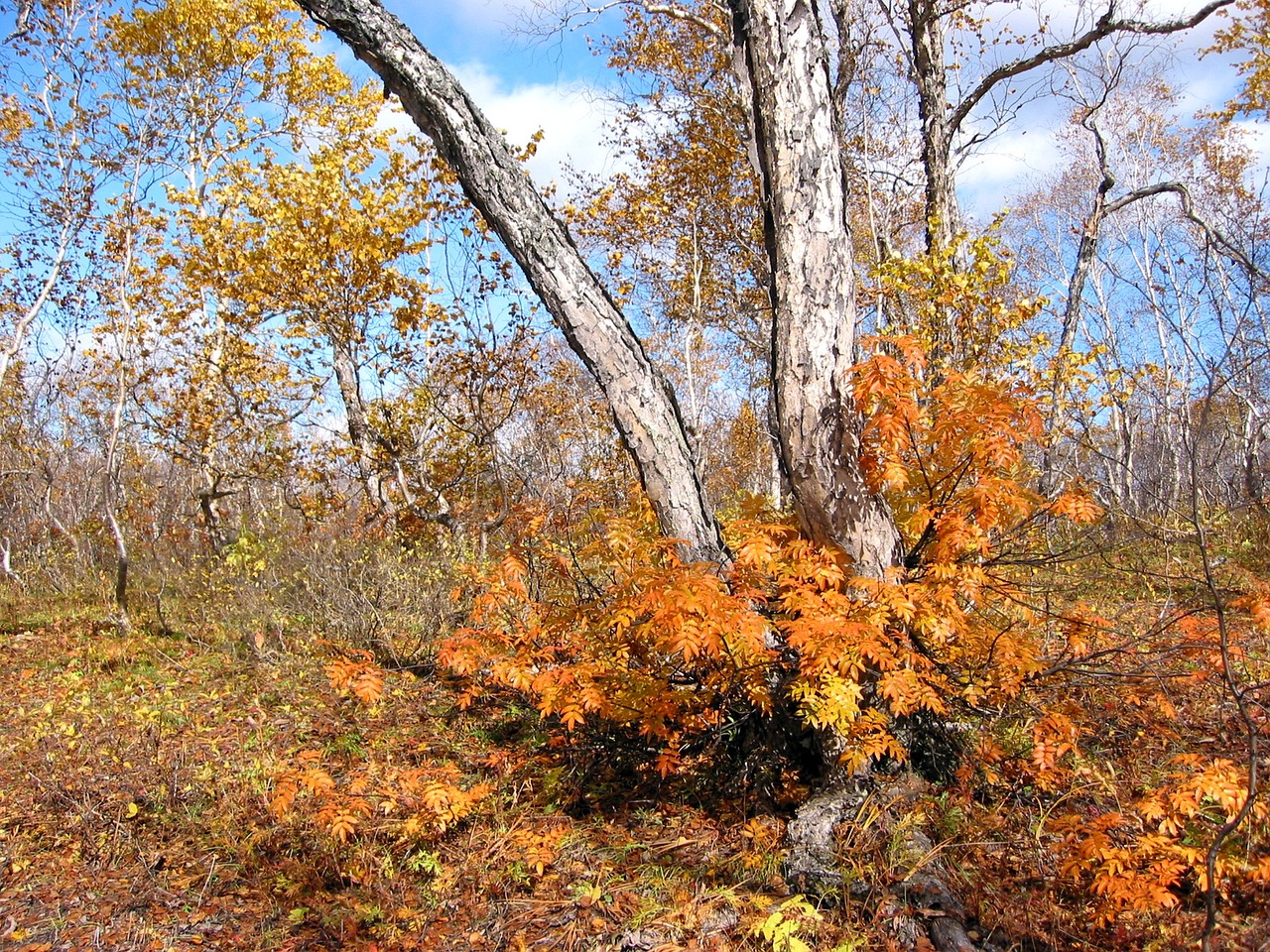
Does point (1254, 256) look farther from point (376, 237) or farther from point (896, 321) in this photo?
point (376, 237)

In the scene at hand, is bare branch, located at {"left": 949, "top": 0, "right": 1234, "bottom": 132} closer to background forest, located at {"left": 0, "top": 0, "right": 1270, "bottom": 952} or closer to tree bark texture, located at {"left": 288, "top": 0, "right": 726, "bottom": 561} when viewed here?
background forest, located at {"left": 0, "top": 0, "right": 1270, "bottom": 952}

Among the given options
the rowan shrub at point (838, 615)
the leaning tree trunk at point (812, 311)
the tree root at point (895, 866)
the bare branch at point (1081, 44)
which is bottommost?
the tree root at point (895, 866)

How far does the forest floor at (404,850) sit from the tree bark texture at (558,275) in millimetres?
1424

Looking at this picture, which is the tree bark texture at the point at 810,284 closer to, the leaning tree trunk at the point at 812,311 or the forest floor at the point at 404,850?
the leaning tree trunk at the point at 812,311

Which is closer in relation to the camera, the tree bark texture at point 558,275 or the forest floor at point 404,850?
the forest floor at point 404,850

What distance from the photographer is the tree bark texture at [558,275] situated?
3.53 m

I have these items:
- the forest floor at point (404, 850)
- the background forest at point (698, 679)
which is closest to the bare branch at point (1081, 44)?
the background forest at point (698, 679)

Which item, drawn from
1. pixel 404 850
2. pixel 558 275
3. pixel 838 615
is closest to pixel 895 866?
pixel 838 615

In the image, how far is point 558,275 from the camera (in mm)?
3594

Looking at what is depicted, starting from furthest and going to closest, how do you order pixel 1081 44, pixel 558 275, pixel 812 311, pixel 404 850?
pixel 1081 44 < pixel 558 275 < pixel 404 850 < pixel 812 311

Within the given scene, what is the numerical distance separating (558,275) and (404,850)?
2.85m

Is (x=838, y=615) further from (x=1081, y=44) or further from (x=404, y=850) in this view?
(x=1081, y=44)

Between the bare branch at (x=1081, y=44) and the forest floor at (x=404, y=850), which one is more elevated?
the bare branch at (x=1081, y=44)

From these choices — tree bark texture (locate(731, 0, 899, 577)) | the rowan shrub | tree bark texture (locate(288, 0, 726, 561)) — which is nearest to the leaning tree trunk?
tree bark texture (locate(731, 0, 899, 577))
